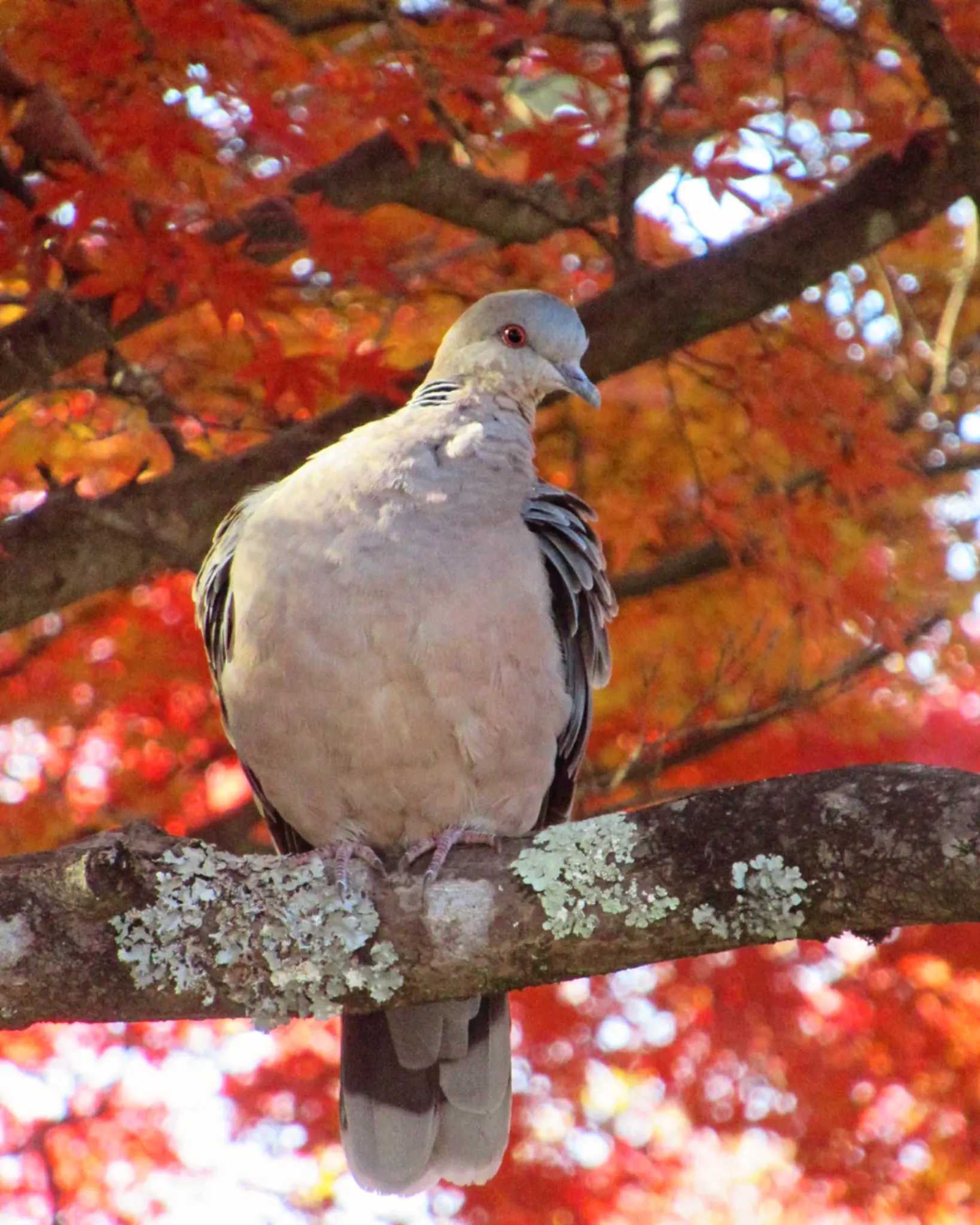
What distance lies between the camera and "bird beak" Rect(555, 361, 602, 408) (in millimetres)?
4000

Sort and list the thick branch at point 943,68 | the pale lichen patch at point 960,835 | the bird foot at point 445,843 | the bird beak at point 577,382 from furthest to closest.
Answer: the thick branch at point 943,68
the bird beak at point 577,382
the bird foot at point 445,843
the pale lichen patch at point 960,835

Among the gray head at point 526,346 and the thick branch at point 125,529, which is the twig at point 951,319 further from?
the thick branch at point 125,529

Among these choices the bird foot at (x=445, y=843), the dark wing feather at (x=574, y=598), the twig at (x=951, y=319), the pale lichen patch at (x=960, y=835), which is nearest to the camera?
the pale lichen patch at (x=960, y=835)

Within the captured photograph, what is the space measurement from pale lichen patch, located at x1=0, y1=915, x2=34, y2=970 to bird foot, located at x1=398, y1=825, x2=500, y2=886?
0.94 metres

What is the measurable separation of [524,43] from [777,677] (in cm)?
234

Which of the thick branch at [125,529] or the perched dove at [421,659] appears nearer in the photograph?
the perched dove at [421,659]

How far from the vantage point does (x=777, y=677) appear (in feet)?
17.4

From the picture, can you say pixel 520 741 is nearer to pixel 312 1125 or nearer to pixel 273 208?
pixel 273 208

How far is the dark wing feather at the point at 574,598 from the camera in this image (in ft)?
12.8

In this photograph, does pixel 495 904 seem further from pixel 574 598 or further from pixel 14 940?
pixel 574 598

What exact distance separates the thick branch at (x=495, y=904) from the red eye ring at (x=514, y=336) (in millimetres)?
1749

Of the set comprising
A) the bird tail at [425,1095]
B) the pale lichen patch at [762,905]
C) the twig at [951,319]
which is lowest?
the bird tail at [425,1095]

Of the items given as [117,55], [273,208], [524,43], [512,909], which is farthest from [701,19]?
[512,909]

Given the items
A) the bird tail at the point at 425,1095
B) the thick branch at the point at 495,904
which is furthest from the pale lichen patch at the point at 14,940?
the bird tail at the point at 425,1095
